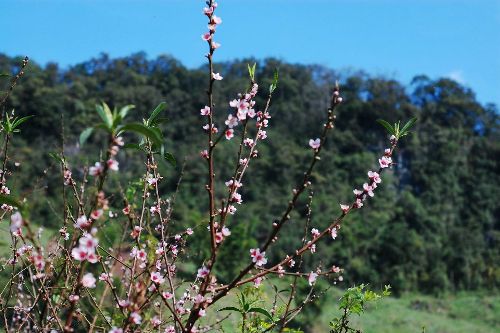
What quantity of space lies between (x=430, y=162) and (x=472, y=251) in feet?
33.9

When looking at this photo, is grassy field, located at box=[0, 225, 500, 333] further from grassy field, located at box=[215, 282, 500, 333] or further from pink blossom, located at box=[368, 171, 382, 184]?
pink blossom, located at box=[368, 171, 382, 184]

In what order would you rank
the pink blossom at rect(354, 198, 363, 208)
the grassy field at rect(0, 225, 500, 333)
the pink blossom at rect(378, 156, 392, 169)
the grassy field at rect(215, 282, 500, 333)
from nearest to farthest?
the pink blossom at rect(354, 198, 363, 208), the pink blossom at rect(378, 156, 392, 169), the grassy field at rect(0, 225, 500, 333), the grassy field at rect(215, 282, 500, 333)

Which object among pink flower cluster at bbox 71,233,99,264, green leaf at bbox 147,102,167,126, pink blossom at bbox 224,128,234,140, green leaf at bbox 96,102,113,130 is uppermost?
green leaf at bbox 147,102,167,126

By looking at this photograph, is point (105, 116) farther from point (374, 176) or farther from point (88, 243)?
point (374, 176)

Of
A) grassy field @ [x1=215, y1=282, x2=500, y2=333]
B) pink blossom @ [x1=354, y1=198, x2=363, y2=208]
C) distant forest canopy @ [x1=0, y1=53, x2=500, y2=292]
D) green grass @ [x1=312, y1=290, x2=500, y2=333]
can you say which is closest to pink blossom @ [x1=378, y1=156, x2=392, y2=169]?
pink blossom @ [x1=354, y1=198, x2=363, y2=208]

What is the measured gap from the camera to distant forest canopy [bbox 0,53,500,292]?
3553 cm

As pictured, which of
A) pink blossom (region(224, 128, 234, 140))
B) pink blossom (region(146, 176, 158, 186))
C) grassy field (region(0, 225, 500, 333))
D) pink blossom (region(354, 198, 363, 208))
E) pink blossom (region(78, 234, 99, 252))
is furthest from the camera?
grassy field (region(0, 225, 500, 333))

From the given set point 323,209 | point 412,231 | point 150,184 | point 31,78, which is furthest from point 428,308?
point 31,78

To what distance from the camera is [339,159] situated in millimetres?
45656

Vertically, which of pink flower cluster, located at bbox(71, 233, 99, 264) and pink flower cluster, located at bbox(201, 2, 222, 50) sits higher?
pink flower cluster, located at bbox(201, 2, 222, 50)

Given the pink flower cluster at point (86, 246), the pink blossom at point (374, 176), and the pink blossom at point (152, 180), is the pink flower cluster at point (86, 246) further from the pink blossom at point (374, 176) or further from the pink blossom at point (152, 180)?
the pink blossom at point (374, 176)

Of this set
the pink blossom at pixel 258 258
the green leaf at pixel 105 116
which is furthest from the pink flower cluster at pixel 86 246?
the pink blossom at pixel 258 258

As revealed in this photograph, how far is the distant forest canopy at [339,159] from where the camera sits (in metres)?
35.5

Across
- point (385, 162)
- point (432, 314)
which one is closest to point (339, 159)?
point (432, 314)
